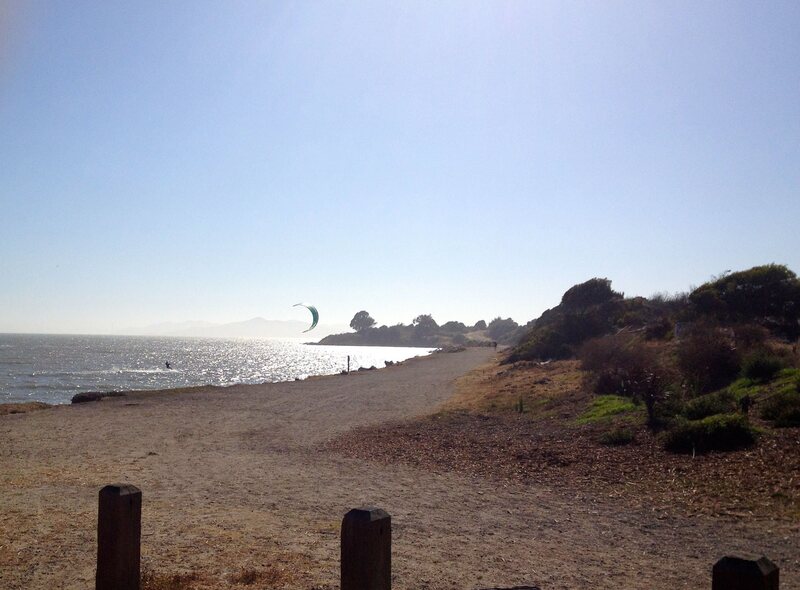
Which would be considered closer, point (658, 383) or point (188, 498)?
point (188, 498)

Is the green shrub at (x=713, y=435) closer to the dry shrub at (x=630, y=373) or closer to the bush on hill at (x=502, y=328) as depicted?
the dry shrub at (x=630, y=373)

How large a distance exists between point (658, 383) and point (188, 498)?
9652 millimetres

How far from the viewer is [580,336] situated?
40.2 metres

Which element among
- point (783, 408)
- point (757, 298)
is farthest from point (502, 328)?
point (783, 408)

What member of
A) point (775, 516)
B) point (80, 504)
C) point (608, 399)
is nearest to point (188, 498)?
point (80, 504)

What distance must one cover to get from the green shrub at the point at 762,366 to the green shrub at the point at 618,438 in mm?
4114

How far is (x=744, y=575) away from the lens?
7.08 ft

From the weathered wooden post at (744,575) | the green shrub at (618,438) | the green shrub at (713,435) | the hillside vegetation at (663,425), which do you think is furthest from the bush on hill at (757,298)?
the weathered wooden post at (744,575)

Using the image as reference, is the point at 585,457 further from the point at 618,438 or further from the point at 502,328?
the point at 502,328

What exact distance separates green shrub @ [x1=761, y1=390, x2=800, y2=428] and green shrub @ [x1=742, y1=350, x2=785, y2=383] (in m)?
2.50

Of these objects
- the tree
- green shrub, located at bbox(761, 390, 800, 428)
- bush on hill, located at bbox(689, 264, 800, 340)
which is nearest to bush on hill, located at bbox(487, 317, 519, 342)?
the tree

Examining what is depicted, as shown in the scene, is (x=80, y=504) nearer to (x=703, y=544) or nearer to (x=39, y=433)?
(x=703, y=544)

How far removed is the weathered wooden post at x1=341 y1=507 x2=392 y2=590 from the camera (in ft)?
9.01

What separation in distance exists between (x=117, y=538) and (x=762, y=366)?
49.1ft
